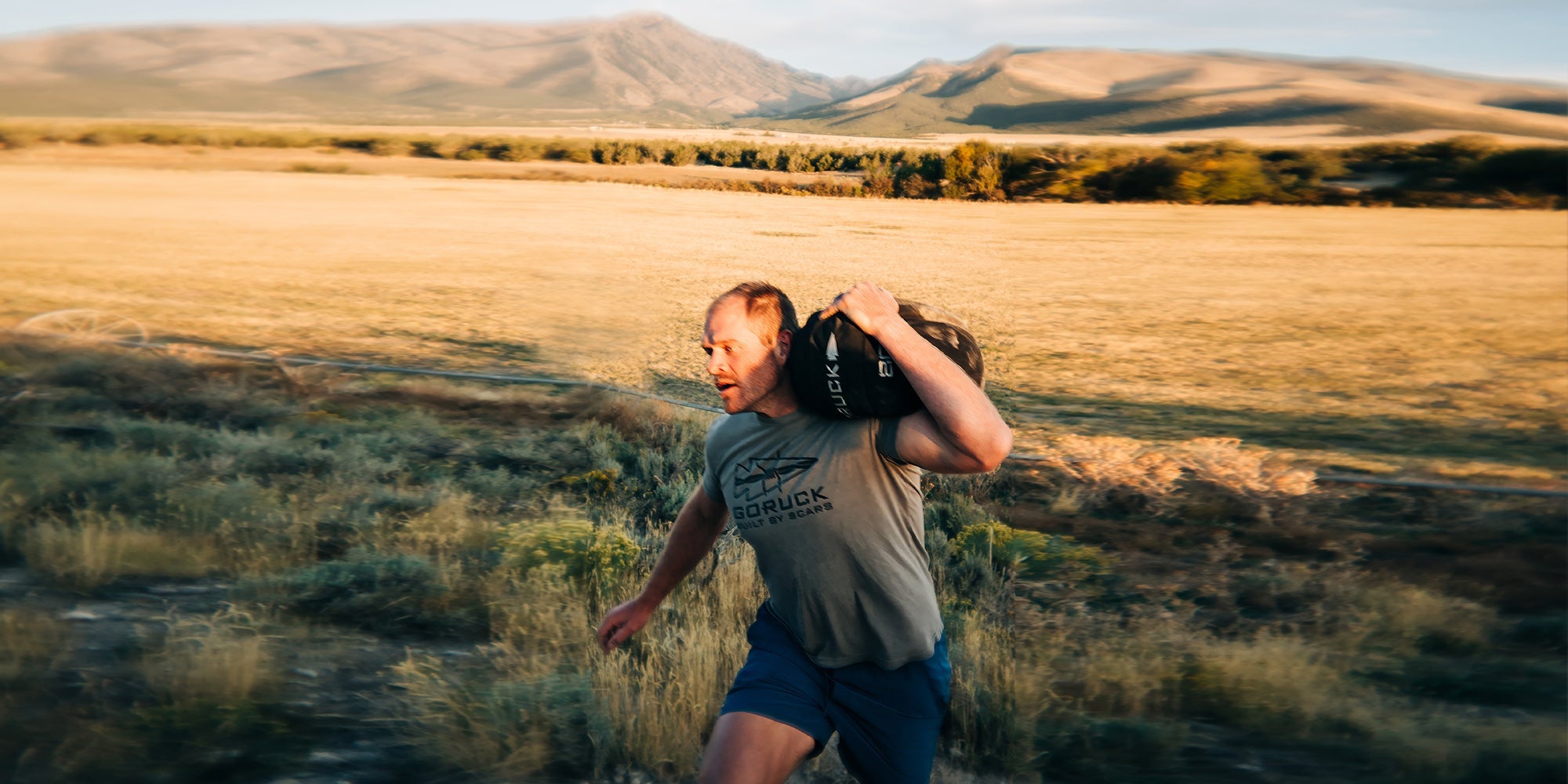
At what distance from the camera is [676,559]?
9.52 feet

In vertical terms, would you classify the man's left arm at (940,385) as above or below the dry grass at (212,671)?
above

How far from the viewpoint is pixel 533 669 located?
4770 millimetres

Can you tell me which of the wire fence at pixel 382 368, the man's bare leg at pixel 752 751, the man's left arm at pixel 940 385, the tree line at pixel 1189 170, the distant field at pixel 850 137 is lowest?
the wire fence at pixel 382 368

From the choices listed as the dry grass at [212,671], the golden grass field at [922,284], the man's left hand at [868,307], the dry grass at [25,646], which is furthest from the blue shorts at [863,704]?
the dry grass at [25,646]

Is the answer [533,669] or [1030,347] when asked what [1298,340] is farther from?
[533,669]

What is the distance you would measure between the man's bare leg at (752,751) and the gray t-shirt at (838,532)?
0.72ft

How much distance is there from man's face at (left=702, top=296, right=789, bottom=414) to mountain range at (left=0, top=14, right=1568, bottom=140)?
4350 mm

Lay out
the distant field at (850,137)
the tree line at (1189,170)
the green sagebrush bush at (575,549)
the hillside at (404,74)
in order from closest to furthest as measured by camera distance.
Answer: the tree line at (1189,170)
the distant field at (850,137)
the green sagebrush bush at (575,549)
the hillside at (404,74)

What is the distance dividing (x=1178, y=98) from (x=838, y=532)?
16.9 feet

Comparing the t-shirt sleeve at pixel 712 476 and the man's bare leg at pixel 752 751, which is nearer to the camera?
the man's bare leg at pixel 752 751

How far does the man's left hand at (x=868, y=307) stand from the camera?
213cm

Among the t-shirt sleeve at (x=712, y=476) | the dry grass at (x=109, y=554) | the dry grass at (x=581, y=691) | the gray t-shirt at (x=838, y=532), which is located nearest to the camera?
the gray t-shirt at (x=838, y=532)

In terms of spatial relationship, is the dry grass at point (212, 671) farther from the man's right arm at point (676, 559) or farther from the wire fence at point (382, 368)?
the wire fence at point (382, 368)

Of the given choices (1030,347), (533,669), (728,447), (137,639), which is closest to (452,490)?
(137,639)
